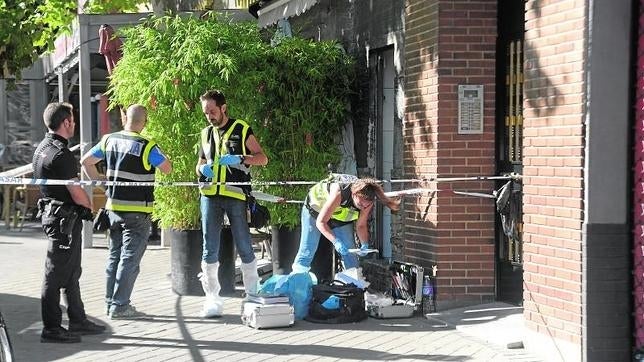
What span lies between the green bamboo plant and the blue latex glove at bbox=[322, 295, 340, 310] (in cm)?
213

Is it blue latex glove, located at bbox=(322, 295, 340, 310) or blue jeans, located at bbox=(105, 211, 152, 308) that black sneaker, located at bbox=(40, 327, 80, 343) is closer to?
blue jeans, located at bbox=(105, 211, 152, 308)

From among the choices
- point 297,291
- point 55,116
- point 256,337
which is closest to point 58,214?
point 55,116

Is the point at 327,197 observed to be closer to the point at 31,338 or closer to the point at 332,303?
the point at 332,303

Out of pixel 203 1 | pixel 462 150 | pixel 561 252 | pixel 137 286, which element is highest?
pixel 203 1

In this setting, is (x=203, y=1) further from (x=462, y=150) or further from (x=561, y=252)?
(x=561, y=252)

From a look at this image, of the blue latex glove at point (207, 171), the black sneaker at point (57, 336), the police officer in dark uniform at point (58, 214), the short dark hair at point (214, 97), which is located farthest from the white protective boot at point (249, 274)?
the black sneaker at point (57, 336)

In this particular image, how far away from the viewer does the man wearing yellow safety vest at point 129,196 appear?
8109mm

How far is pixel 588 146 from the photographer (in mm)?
5977

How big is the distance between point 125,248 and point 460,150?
3.11 meters

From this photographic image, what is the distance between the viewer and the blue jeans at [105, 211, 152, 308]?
812 centimetres

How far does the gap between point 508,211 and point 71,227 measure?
362cm

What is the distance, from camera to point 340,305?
796 centimetres

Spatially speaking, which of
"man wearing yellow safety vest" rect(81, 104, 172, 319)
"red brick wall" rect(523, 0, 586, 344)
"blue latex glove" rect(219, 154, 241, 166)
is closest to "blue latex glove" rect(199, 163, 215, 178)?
"blue latex glove" rect(219, 154, 241, 166)

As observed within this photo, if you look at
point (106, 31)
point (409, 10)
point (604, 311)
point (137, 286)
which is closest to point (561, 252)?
point (604, 311)
